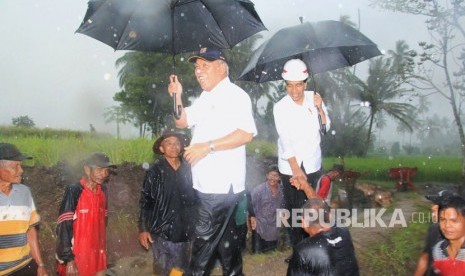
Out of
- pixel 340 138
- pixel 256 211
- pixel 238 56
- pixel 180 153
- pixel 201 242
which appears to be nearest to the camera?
pixel 201 242

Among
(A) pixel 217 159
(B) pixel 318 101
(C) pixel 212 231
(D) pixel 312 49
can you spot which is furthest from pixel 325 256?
(D) pixel 312 49

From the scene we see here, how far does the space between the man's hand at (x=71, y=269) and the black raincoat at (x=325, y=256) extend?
2.04 metres

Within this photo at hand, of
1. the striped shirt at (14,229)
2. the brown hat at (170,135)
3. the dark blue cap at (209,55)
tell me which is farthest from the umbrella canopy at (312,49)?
the striped shirt at (14,229)

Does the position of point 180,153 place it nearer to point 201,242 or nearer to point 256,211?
point 201,242

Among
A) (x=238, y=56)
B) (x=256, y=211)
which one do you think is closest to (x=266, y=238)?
(x=256, y=211)

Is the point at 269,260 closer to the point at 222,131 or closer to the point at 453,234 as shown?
the point at 453,234

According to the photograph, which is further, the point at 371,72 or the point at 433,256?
the point at 371,72

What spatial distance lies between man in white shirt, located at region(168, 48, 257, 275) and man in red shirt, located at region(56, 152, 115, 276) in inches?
72.7

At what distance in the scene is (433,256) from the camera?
323cm

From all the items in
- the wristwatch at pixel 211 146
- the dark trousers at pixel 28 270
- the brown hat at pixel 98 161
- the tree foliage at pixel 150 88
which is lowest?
the dark trousers at pixel 28 270

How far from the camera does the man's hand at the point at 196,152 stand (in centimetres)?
256

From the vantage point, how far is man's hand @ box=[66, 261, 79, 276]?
3980mm

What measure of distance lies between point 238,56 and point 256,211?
28.3 m

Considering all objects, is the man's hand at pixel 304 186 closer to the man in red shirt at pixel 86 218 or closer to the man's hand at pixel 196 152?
the man's hand at pixel 196 152
